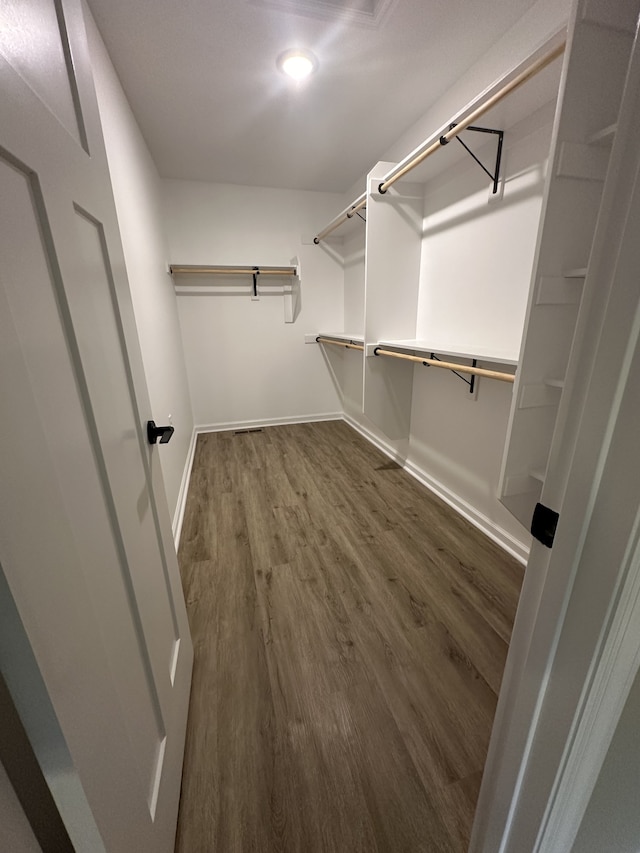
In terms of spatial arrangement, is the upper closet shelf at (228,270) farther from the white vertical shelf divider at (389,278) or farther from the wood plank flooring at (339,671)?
the wood plank flooring at (339,671)

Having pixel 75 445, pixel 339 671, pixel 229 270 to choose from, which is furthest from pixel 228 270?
pixel 339 671

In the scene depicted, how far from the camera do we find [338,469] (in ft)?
9.69

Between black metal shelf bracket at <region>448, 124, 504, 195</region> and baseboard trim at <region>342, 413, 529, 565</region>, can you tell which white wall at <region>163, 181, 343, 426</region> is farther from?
black metal shelf bracket at <region>448, 124, 504, 195</region>

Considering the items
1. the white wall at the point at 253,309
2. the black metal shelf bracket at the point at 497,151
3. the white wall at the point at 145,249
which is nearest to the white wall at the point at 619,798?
the white wall at the point at 145,249

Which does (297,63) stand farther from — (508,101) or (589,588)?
(589,588)

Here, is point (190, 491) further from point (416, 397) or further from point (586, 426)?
point (586, 426)

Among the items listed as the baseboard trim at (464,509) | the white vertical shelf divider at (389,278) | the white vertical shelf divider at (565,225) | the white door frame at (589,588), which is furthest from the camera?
the white vertical shelf divider at (389,278)

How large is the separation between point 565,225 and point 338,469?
2.25 metres

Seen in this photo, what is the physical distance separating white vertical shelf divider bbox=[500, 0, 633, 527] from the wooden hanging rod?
2.71 metres

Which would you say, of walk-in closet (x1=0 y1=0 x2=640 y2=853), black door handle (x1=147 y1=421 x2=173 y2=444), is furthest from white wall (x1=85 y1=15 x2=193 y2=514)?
black door handle (x1=147 y1=421 x2=173 y2=444)

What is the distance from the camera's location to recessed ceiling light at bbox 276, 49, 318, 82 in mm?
1603

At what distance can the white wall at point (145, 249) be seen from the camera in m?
1.51

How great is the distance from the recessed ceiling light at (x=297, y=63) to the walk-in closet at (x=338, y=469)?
0.03 metres

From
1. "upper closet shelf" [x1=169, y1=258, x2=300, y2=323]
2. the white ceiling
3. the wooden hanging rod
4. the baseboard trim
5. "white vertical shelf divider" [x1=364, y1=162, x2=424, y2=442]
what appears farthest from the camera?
"upper closet shelf" [x1=169, y1=258, x2=300, y2=323]
